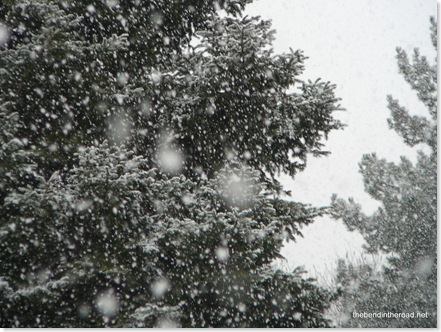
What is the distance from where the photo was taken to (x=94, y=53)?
3916mm

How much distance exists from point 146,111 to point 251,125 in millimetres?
1227

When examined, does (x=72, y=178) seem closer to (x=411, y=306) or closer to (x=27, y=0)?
(x=27, y=0)

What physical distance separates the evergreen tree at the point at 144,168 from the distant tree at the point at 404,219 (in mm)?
2908

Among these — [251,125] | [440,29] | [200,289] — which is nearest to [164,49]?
[251,125]

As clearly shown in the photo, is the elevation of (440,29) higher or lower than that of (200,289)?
higher

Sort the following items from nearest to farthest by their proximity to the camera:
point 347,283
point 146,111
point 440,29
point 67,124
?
point 67,124 → point 146,111 → point 440,29 → point 347,283

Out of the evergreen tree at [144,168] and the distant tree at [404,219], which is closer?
the evergreen tree at [144,168]

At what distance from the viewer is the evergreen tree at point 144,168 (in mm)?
2992

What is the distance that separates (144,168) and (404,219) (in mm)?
5341

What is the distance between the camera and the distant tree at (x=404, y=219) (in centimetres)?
625

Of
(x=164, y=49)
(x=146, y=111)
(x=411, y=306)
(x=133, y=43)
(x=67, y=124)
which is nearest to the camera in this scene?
(x=67, y=124)

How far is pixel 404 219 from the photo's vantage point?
290 inches

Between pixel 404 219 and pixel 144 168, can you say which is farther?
pixel 404 219

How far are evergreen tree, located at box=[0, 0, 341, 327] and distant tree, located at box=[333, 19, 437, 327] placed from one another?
9.54ft
